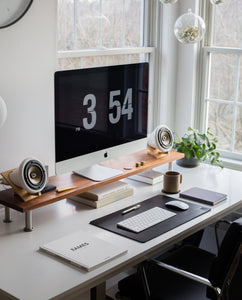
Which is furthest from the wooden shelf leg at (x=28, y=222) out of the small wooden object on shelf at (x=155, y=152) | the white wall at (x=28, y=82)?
the small wooden object on shelf at (x=155, y=152)

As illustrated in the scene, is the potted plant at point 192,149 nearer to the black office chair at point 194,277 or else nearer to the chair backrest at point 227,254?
the black office chair at point 194,277

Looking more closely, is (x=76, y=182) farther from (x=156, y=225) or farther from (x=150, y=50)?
(x=150, y=50)

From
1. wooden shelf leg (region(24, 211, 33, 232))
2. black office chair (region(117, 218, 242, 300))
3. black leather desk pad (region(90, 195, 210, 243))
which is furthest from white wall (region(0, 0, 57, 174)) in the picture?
black office chair (region(117, 218, 242, 300))

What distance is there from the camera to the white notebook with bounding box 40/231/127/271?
202 centimetres

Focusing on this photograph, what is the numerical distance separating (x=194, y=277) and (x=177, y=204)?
499 millimetres

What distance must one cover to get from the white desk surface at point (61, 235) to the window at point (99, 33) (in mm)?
840

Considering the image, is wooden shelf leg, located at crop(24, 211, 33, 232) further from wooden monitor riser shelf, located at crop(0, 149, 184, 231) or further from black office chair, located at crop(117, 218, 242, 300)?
black office chair, located at crop(117, 218, 242, 300)

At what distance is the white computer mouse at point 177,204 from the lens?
8.46 ft

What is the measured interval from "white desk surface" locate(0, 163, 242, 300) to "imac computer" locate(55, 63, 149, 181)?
0.67 ft

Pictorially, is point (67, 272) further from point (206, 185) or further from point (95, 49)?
point (95, 49)

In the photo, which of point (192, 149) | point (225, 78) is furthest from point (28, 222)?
point (225, 78)

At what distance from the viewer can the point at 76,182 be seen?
2.57 meters

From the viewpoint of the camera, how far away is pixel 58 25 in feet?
10.1

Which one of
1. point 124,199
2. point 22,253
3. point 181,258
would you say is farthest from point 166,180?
point 22,253
